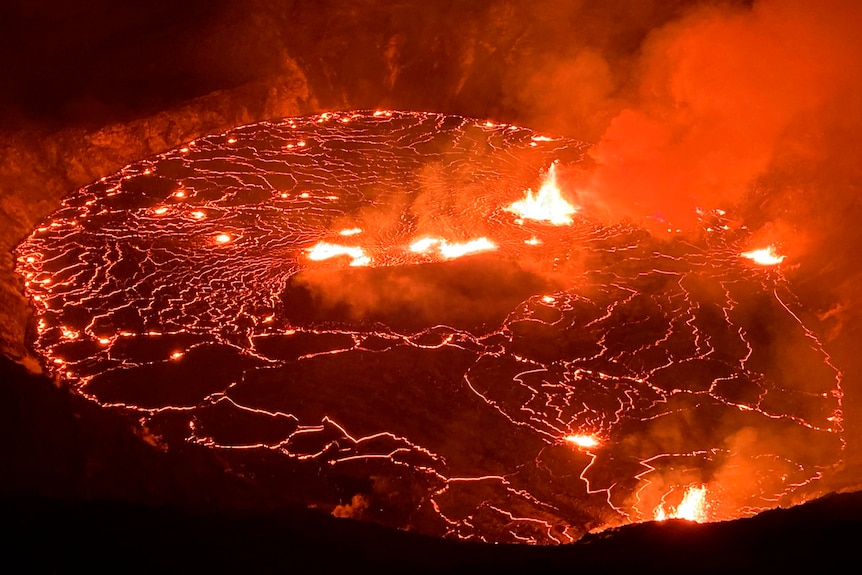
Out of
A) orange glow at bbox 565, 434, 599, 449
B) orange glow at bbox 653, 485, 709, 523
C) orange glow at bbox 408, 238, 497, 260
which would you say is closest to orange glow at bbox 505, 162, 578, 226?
orange glow at bbox 408, 238, 497, 260

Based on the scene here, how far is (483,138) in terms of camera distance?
1145 centimetres

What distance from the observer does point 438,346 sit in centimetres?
639

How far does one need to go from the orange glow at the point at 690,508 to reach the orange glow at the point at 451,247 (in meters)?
3.83

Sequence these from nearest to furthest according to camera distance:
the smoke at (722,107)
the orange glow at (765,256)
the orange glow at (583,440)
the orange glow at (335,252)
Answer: the orange glow at (583,440) < the orange glow at (335,252) < the orange glow at (765,256) < the smoke at (722,107)

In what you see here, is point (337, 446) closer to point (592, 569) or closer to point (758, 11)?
point (592, 569)

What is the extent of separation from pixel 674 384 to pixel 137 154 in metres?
8.38

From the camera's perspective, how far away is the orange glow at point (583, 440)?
538 centimetres

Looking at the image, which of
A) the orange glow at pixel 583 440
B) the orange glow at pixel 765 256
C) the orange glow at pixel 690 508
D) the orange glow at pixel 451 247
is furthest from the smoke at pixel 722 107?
the orange glow at pixel 690 508

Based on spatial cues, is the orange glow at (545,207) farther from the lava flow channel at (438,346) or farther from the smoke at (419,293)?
the smoke at (419,293)

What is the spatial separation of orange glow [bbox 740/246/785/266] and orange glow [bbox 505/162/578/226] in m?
2.25

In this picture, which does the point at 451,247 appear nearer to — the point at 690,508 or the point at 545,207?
the point at 545,207

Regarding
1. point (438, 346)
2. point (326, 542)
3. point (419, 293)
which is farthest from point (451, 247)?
point (326, 542)

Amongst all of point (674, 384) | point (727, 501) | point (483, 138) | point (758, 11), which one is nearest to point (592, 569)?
point (727, 501)

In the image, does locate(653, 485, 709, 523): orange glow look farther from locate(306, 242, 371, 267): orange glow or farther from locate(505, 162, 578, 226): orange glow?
locate(505, 162, 578, 226): orange glow
